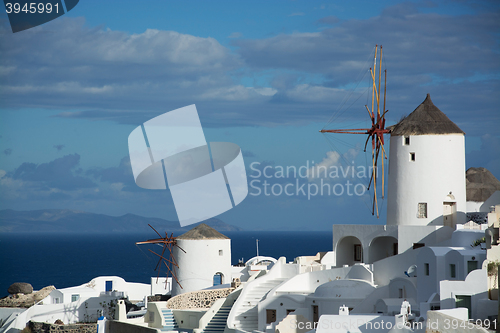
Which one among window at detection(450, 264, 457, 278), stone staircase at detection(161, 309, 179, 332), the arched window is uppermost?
window at detection(450, 264, 457, 278)

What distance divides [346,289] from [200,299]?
8076 mm

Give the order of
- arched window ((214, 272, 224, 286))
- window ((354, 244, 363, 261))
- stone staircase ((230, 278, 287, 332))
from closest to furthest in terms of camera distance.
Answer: stone staircase ((230, 278, 287, 332)) < window ((354, 244, 363, 261)) < arched window ((214, 272, 224, 286))

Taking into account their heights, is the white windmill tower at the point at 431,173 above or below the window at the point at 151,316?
above

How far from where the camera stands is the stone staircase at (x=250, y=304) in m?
30.2

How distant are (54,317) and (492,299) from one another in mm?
23430

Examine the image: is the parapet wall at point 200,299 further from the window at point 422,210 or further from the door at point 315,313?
the window at point 422,210

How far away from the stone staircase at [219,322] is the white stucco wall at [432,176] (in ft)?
30.2

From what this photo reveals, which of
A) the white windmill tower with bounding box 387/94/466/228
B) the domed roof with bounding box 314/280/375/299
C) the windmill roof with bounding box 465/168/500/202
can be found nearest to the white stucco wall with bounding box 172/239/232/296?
the white windmill tower with bounding box 387/94/466/228

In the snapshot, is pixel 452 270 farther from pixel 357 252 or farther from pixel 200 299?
pixel 200 299

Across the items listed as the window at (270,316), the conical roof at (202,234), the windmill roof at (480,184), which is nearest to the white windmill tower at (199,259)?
the conical roof at (202,234)

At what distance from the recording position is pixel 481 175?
3844 centimetres

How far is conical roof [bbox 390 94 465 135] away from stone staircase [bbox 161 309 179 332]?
13.6m

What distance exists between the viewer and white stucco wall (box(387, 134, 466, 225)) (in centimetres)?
3316

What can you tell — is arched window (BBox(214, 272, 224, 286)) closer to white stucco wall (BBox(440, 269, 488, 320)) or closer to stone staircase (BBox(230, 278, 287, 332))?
stone staircase (BBox(230, 278, 287, 332))
